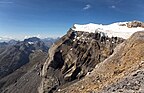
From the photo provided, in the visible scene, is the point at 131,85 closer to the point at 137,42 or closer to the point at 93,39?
the point at 137,42

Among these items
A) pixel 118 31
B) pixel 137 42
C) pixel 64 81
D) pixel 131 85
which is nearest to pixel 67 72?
pixel 64 81

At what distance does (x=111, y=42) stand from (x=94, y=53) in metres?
23.0

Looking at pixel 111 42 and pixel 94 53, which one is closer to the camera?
pixel 111 42

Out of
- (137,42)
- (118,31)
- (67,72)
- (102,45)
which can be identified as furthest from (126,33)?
(137,42)

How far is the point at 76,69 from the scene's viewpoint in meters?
193

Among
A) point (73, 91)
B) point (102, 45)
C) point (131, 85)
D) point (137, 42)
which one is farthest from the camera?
point (102, 45)

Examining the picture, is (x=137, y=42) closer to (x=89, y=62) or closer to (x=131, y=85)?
(x=131, y=85)

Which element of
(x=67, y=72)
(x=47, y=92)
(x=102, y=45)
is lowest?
(x=47, y=92)

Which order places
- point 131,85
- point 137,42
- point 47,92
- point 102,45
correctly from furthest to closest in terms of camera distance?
point 47,92, point 102,45, point 137,42, point 131,85

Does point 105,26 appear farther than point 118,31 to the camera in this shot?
Yes

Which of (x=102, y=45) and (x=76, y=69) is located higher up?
(x=102, y=45)

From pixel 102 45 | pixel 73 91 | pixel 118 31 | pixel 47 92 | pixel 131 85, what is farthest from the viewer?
pixel 47 92

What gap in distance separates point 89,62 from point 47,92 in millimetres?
39475

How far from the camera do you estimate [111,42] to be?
6629 inches
